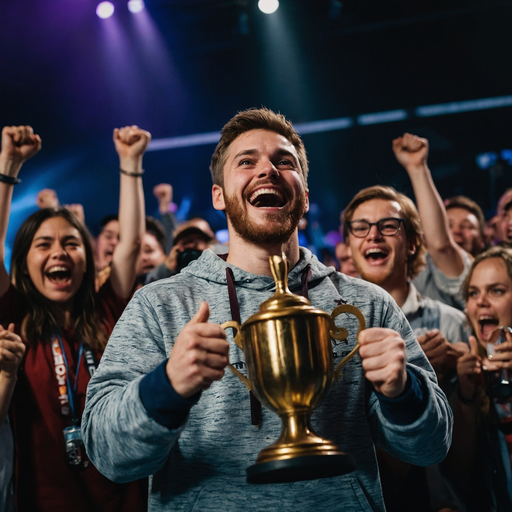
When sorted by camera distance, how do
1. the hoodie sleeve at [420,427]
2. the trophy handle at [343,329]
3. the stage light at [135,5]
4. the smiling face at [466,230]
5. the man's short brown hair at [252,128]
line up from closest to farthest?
1. the trophy handle at [343,329]
2. the hoodie sleeve at [420,427]
3. the man's short brown hair at [252,128]
4. the smiling face at [466,230]
5. the stage light at [135,5]

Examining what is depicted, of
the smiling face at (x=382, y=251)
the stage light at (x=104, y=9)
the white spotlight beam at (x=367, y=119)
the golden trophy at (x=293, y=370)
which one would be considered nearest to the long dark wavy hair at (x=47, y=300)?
the smiling face at (x=382, y=251)

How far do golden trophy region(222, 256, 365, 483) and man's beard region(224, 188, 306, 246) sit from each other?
410 mm

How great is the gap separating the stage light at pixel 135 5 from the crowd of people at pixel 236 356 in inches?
191

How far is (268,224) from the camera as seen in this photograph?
162 cm

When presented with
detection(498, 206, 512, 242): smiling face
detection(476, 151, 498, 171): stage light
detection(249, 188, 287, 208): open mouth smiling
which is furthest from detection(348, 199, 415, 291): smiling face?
detection(476, 151, 498, 171): stage light

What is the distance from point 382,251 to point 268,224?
1.47 meters

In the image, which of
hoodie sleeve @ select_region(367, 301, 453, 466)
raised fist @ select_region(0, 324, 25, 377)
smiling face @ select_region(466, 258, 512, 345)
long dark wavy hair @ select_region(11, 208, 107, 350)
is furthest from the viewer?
smiling face @ select_region(466, 258, 512, 345)

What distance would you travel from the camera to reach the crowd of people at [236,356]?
1286mm

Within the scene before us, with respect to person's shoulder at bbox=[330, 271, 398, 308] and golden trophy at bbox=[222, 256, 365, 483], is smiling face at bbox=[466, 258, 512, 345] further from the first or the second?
golden trophy at bbox=[222, 256, 365, 483]

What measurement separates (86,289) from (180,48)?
6267mm

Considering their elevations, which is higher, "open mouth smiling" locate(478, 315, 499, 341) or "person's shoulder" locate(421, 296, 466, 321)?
"person's shoulder" locate(421, 296, 466, 321)

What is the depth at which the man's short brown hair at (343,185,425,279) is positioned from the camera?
120 inches

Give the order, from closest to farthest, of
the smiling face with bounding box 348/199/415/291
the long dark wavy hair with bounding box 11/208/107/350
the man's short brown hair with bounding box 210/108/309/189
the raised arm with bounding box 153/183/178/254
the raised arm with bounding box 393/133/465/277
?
the man's short brown hair with bounding box 210/108/309/189 < the long dark wavy hair with bounding box 11/208/107/350 < the smiling face with bounding box 348/199/415/291 < the raised arm with bounding box 393/133/465/277 < the raised arm with bounding box 153/183/178/254

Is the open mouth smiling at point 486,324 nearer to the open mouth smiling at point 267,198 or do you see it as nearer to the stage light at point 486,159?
the open mouth smiling at point 267,198
